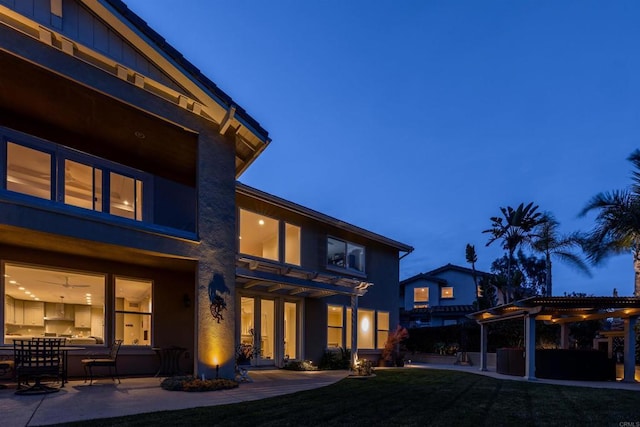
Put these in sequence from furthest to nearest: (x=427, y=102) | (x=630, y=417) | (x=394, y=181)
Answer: (x=394, y=181), (x=427, y=102), (x=630, y=417)

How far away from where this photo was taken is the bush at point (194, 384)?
9.44 metres

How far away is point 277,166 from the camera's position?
193 metres

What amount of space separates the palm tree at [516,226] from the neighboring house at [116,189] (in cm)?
1974

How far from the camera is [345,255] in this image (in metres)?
18.8

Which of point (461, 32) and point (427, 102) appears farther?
point (427, 102)

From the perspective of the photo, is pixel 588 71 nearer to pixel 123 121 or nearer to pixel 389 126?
pixel 389 126

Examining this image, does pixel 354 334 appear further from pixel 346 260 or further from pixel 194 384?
pixel 194 384

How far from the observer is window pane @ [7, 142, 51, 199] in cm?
962

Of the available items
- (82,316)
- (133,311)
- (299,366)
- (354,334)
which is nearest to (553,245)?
(354,334)

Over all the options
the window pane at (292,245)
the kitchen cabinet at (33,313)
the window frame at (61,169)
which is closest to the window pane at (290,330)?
the window pane at (292,245)

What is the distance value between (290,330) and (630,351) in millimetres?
10763

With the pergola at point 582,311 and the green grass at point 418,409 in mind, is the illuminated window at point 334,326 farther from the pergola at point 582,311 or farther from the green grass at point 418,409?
the green grass at point 418,409

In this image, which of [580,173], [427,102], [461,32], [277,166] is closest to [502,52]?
[461,32]

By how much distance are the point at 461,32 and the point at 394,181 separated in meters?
72.2
